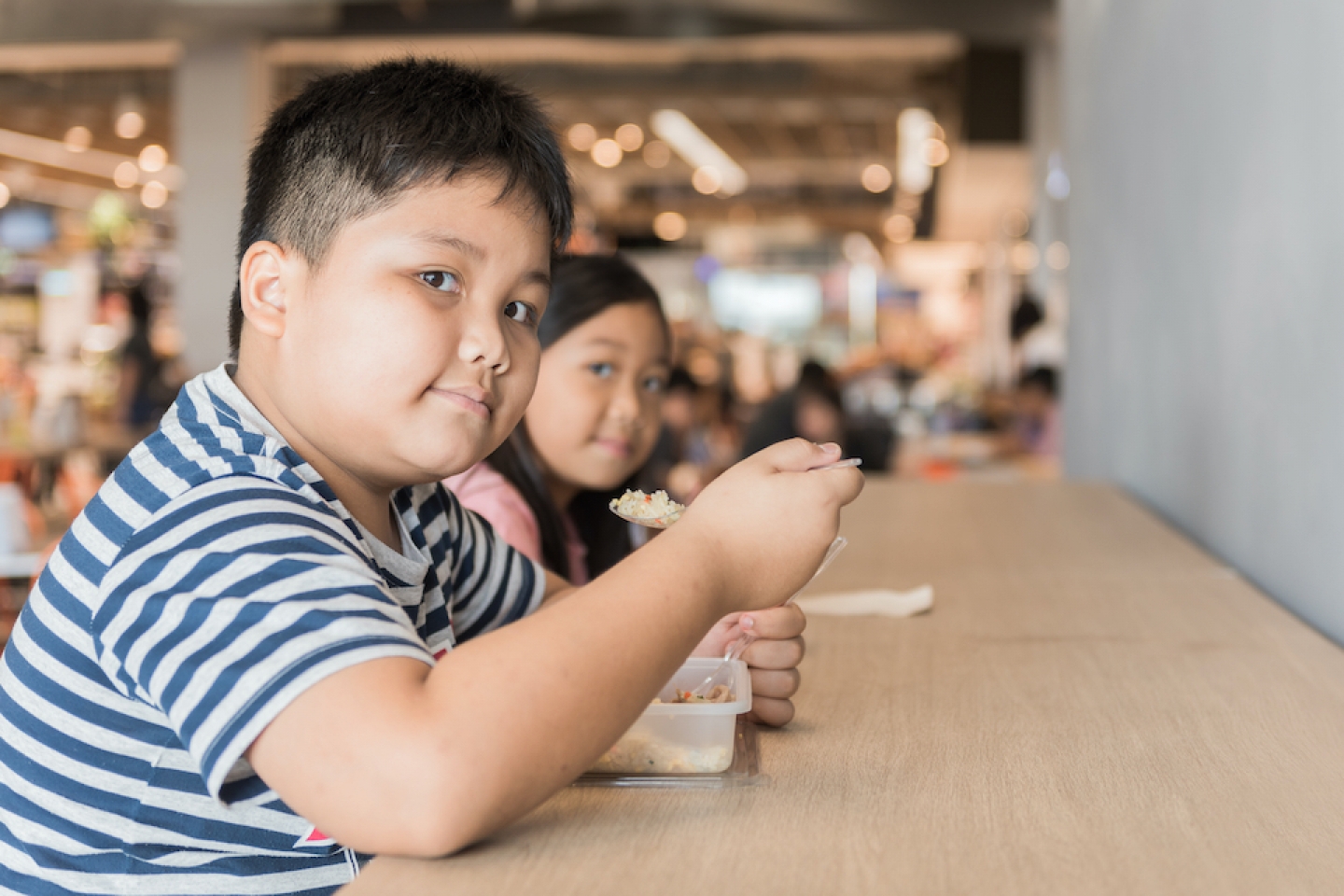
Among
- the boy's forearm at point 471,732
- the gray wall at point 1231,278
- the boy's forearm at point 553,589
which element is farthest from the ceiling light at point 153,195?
the boy's forearm at point 471,732

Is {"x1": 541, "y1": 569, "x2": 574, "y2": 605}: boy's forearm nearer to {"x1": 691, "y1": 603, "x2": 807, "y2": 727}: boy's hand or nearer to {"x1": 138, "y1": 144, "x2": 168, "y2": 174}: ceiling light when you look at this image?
{"x1": 691, "y1": 603, "x2": 807, "y2": 727}: boy's hand

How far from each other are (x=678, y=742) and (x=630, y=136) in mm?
12249

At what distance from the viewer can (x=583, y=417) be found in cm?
174

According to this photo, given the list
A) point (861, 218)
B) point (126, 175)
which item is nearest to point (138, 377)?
point (126, 175)

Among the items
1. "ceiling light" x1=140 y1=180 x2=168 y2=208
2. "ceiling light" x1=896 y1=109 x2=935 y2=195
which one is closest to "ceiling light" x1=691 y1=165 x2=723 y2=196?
"ceiling light" x1=896 y1=109 x2=935 y2=195

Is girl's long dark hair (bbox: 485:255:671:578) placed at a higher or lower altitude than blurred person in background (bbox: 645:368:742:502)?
higher

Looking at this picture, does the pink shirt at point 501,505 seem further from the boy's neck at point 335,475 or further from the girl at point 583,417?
the boy's neck at point 335,475

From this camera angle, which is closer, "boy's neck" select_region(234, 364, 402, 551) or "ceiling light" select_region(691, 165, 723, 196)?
"boy's neck" select_region(234, 364, 402, 551)

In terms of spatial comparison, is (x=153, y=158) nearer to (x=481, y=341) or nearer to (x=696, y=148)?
(x=696, y=148)

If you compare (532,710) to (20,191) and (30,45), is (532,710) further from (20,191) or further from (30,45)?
(20,191)

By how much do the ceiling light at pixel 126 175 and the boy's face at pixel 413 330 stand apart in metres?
14.1

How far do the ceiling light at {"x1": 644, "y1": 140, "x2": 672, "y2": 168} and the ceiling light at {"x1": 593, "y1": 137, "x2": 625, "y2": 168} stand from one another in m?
0.32

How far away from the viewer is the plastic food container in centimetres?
82

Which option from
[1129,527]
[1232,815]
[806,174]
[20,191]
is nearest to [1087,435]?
[1129,527]
